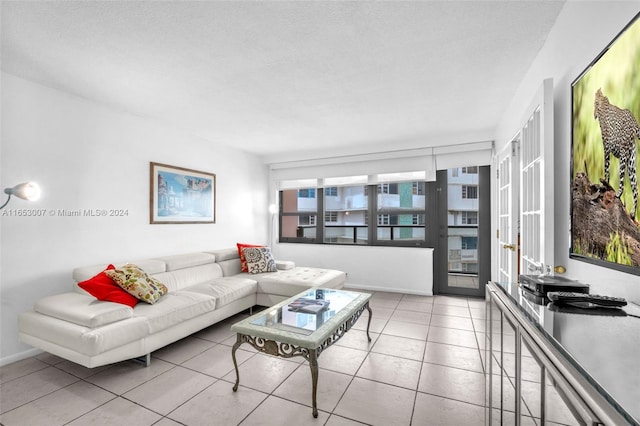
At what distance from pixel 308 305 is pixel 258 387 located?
720 mm

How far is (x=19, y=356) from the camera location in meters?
2.47

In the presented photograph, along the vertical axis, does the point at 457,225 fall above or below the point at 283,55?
below

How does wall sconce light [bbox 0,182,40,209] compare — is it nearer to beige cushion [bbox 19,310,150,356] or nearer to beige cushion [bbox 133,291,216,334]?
beige cushion [bbox 19,310,150,356]

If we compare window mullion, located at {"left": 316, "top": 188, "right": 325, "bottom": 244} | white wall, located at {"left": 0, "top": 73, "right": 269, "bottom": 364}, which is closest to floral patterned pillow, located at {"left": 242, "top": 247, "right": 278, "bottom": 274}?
white wall, located at {"left": 0, "top": 73, "right": 269, "bottom": 364}

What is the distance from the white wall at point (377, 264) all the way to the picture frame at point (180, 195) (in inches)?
73.6

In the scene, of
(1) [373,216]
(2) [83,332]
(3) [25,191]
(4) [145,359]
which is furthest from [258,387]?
(1) [373,216]

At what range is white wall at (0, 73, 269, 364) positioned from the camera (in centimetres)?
243

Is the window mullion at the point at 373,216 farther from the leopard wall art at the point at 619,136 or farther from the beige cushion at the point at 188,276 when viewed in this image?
the leopard wall art at the point at 619,136

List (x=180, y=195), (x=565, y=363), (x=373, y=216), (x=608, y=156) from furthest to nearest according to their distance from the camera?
(x=373, y=216) → (x=180, y=195) → (x=608, y=156) → (x=565, y=363)

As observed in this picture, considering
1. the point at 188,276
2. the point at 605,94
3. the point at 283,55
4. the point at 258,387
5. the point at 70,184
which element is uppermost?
the point at 283,55

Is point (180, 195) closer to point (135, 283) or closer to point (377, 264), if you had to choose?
point (135, 283)

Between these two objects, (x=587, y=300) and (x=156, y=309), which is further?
(x=156, y=309)

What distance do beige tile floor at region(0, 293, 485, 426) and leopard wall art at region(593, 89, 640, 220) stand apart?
1.53 m

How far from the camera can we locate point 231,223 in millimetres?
4766
